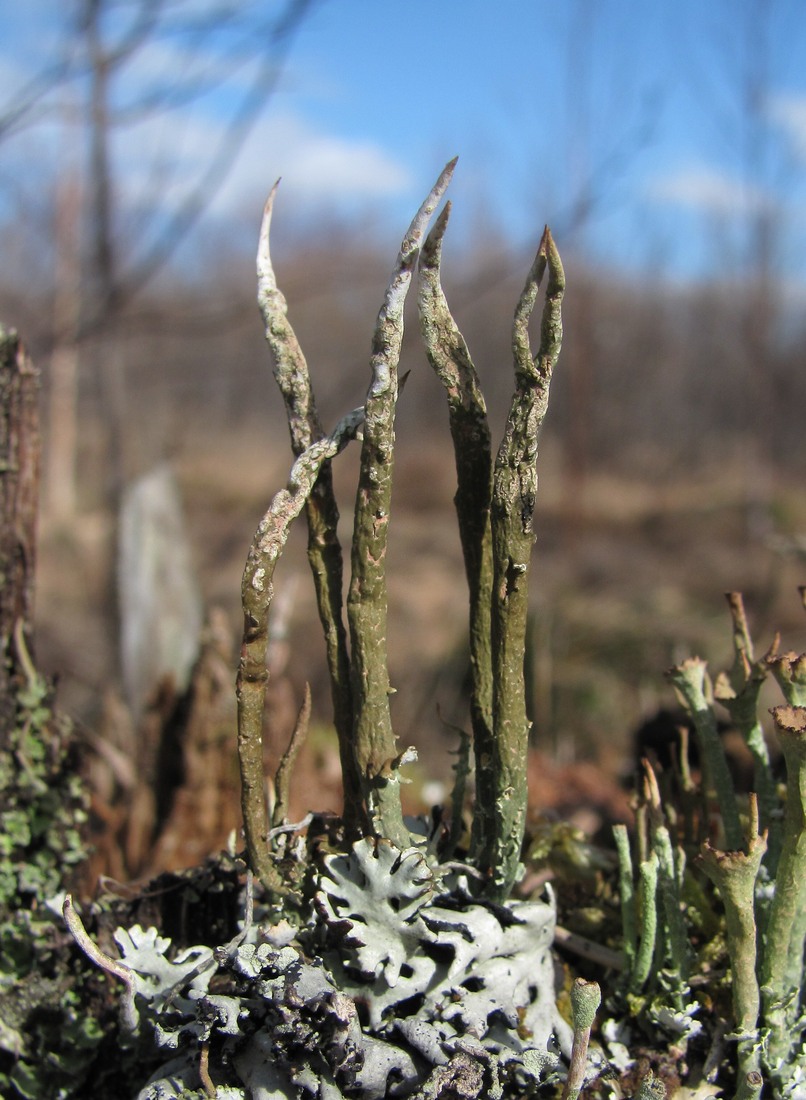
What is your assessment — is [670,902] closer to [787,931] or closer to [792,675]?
[787,931]

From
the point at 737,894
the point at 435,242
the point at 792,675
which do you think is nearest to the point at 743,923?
the point at 737,894

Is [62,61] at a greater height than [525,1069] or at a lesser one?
greater

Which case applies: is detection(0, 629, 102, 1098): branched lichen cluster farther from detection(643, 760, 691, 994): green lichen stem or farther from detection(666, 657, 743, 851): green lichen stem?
detection(666, 657, 743, 851): green lichen stem

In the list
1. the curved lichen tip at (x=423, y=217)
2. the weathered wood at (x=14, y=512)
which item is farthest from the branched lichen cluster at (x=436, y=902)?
the weathered wood at (x=14, y=512)

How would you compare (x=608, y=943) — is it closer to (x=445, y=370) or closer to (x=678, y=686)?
(x=678, y=686)

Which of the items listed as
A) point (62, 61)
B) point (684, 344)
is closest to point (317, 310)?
point (684, 344)

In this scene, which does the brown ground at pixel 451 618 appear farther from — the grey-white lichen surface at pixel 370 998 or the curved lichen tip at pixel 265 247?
the curved lichen tip at pixel 265 247

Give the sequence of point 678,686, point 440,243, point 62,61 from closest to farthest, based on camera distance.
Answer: point 440,243, point 678,686, point 62,61

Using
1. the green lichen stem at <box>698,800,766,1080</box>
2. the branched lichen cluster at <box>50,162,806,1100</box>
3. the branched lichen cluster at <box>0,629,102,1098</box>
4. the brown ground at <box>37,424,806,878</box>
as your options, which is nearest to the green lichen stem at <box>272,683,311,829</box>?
the branched lichen cluster at <box>50,162,806,1100</box>
